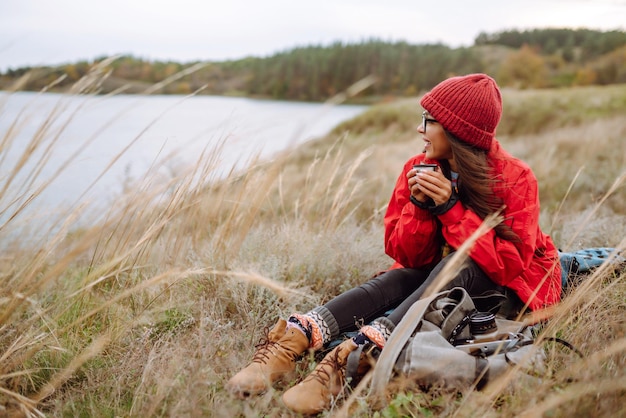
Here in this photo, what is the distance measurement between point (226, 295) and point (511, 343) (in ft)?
4.40

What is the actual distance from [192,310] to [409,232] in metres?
1.11

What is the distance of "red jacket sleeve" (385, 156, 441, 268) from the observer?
7.35 feet

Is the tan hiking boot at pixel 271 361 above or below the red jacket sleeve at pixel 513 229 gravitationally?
below

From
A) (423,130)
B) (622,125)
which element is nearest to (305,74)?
(622,125)

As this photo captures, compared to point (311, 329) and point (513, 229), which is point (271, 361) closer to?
point (311, 329)

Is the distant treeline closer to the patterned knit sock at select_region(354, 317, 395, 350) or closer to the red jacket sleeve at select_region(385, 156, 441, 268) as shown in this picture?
the red jacket sleeve at select_region(385, 156, 441, 268)

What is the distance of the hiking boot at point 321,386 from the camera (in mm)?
1633

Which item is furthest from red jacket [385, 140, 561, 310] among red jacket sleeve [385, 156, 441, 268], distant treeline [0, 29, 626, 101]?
distant treeline [0, 29, 626, 101]

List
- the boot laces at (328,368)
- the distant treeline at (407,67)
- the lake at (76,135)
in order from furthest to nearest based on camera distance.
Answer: the distant treeline at (407,67) → the boot laces at (328,368) → the lake at (76,135)

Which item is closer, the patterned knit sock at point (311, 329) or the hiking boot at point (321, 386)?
the hiking boot at point (321, 386)

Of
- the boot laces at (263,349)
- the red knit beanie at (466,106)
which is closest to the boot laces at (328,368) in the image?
the boot laces at (263,349)

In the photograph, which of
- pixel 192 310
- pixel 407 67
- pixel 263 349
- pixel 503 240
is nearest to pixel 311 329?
pixel 263 349

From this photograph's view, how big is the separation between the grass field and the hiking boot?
6 centimetres

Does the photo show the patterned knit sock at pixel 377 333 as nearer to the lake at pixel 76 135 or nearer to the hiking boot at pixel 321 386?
the hiking boot at pixel 321 386
